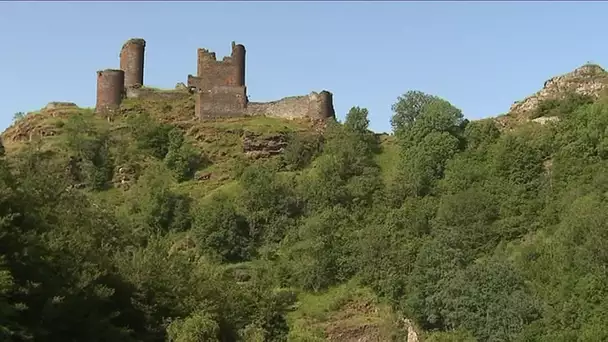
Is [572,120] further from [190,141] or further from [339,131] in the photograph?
[190,141]

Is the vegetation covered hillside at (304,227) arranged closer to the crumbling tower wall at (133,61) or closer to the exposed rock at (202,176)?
the exposed rock at (202,176)

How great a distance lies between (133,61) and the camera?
63719 millimetres

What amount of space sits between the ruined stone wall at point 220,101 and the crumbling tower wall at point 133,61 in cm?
502

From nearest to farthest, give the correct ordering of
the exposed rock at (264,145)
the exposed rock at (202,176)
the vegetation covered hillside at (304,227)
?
the vegetation covered hillside at (304,227) → the exposed rock at (202,176) → the exposed rock at (264,145)

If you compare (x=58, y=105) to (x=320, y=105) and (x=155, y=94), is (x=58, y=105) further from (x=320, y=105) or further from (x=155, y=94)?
(x=320, y=105)

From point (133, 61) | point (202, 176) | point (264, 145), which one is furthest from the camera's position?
point (133, 61)

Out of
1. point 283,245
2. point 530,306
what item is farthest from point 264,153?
point 530,306

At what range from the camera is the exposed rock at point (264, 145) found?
5950 cm

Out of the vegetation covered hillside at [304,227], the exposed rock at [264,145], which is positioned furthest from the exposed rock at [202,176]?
the exposed rock at [264,145]

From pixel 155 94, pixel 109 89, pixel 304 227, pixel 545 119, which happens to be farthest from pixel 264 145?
pixel 545 119

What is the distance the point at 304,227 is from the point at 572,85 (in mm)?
19464

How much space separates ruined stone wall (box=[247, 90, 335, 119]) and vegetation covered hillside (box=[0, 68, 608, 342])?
107 cm

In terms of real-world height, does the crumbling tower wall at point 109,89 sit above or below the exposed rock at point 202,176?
above

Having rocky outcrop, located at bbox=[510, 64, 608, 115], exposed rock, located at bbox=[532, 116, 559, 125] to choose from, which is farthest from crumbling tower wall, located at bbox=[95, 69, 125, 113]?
exposed rock, located at bbox=[532, 116, 559, 125]
